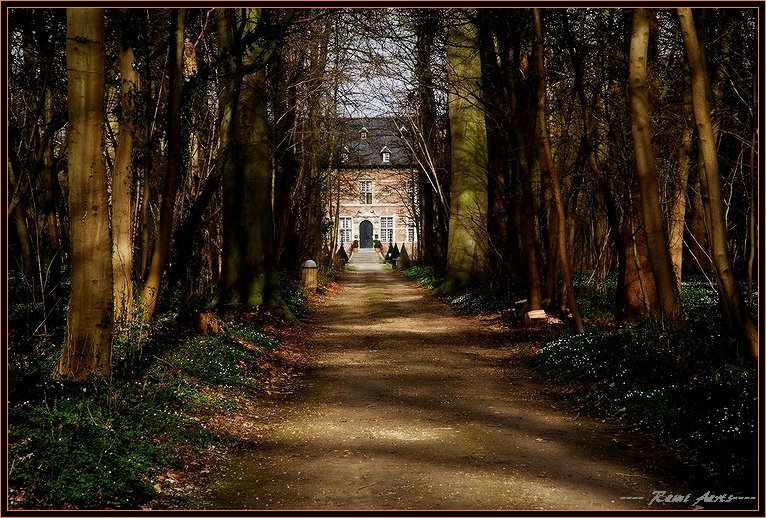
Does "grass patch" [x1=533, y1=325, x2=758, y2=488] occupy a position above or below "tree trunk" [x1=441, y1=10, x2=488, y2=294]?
below

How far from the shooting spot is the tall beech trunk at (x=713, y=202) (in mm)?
9195

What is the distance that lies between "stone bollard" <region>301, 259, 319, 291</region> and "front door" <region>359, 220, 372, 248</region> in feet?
220

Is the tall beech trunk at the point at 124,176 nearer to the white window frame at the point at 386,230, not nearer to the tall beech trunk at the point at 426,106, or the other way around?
the tall beech trunk at the point at 426,106

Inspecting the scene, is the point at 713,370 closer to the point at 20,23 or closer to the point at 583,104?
the point at 583,104

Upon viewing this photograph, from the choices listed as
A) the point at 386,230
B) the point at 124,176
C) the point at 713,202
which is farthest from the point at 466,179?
the point at 386,230

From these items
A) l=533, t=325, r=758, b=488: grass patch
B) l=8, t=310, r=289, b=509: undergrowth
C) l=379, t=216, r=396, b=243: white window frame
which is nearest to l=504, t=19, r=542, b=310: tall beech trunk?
l=533, t=325, r=758, b=488: grass patch

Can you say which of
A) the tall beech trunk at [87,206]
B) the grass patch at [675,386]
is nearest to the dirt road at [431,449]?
the grass patch at [675,386]

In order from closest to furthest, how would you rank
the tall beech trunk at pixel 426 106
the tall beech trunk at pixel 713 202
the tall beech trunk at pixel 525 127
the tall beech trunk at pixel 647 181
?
the tall beech trunk at pixel 713 202, the tall beech trunk at pixel 647 181, the tall beech trunk at pixel 525 127, the tall beech trunk at pixel 426 106

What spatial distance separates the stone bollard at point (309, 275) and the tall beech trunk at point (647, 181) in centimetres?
1749

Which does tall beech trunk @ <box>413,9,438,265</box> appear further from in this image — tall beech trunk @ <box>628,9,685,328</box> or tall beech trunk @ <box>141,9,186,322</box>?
tall beech trunk @ <box>141,9,186,322</box>

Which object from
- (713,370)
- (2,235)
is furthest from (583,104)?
(2,235)

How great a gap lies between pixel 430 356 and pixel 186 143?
5528 millimetres

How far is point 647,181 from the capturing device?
11211 millimetres

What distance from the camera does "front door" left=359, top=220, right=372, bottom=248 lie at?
95.2 metres
